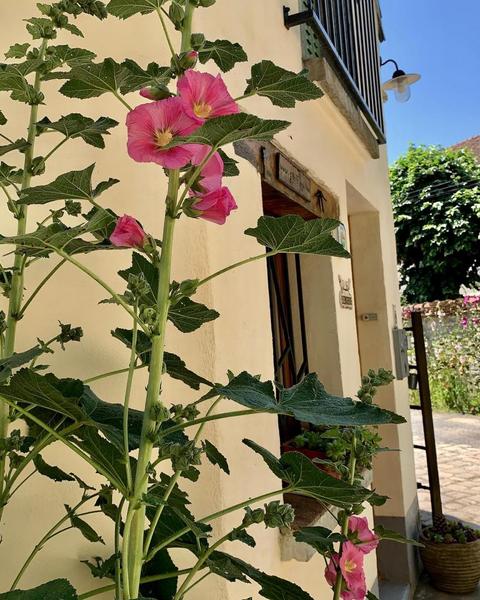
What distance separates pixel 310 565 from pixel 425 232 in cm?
1276

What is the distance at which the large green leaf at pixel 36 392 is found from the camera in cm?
65

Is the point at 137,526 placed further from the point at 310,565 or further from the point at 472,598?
the point at 472,598

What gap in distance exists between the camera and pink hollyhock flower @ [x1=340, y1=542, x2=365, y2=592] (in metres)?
1.08

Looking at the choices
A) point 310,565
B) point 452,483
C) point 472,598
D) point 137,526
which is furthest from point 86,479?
point 452,483

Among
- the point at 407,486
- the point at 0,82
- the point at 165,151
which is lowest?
the point at 407,486

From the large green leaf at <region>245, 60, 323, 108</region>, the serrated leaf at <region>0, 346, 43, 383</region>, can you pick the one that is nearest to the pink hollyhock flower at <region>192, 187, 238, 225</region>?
the large green leaf at <region>245, 60, 323, 108</region>

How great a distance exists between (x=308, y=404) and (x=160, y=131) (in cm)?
37

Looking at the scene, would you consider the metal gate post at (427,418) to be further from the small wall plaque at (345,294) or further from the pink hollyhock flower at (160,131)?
the pink hollyhock flower at (160,131)

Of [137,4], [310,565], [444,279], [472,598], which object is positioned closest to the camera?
[137,4]

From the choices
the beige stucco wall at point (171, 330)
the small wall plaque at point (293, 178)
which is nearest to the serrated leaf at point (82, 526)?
the beige stucco wall at point (171, 330)

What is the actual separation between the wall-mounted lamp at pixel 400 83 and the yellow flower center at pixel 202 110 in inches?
187

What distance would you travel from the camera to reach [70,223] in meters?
1.25

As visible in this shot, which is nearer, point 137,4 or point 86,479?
point 137,4

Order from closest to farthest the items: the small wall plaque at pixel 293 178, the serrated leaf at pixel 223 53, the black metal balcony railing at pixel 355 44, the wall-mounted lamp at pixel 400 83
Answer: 1. the serrated leaf at pixel 223 53
2. the small wall plaque at pixel 293 178
3. the black metal balcony railing at pixel 355 44
4. the wall-mounted lamp at pixel 400 83
